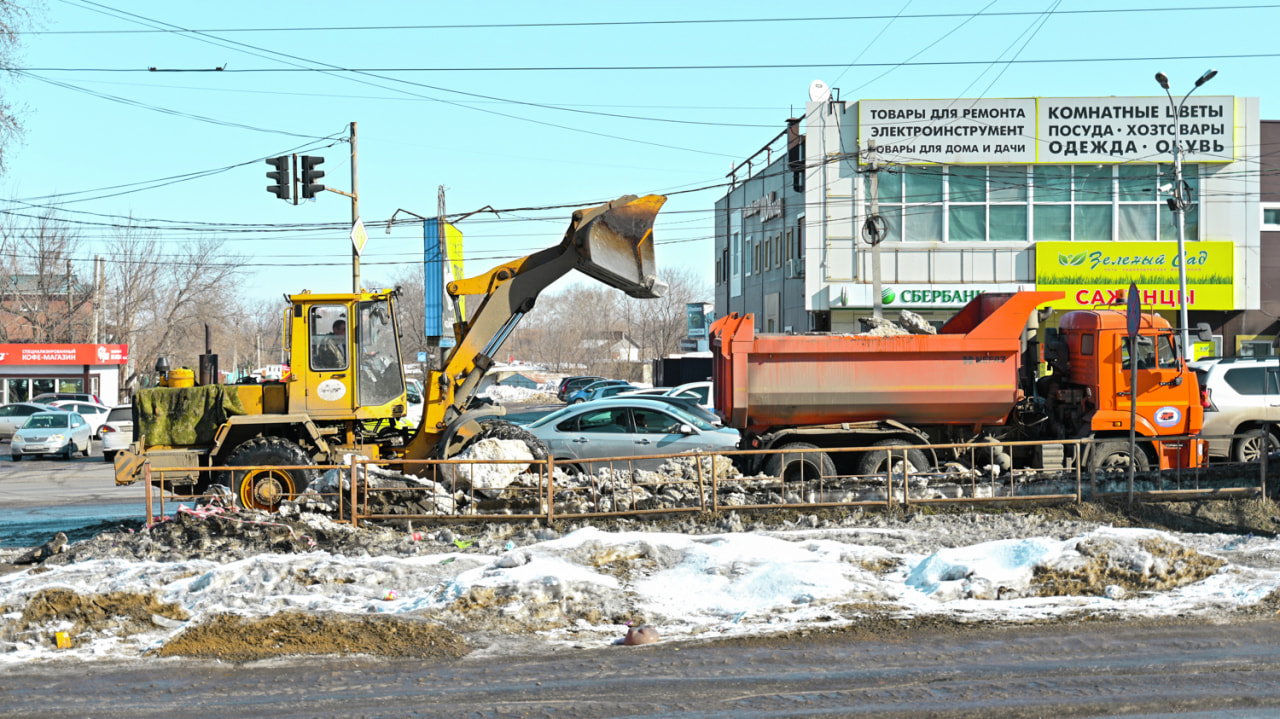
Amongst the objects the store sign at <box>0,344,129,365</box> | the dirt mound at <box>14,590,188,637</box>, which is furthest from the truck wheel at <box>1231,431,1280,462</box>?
the store sign at <box>0,344,129,365</box>

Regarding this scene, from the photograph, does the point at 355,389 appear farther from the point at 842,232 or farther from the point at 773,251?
the point at 773,251

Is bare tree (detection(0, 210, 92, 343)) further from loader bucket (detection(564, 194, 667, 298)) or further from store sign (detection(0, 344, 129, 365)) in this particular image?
loader bucket (detection(564, 194, 667, 298))

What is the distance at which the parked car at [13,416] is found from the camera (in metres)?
35.3

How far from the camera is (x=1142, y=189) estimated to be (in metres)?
34.7

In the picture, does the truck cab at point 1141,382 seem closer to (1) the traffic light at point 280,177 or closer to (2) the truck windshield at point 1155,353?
(2) the truck windshield at point 1155,353

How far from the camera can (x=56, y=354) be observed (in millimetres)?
47844

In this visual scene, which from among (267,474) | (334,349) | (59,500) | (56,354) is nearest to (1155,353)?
(334,349)

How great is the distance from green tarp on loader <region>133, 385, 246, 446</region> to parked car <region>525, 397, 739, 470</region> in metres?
4.09

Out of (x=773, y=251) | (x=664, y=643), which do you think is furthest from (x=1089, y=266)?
(x=664, y=643)

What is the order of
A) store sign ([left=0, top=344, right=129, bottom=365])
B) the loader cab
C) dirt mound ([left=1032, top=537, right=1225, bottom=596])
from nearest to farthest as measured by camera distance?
dirt mound ([left=1032, top=537, right=1225, bottom=596]), the loader cab, store sign ([left=0, top=344, right=129, bottom=365])

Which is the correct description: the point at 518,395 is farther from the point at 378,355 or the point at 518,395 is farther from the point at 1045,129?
the point at 378,355

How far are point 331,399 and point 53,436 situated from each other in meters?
18.8

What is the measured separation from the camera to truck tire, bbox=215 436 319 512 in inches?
514

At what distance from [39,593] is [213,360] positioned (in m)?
6.22
